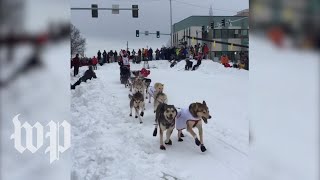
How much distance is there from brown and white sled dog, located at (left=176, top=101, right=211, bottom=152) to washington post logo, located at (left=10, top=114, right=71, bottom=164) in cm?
369

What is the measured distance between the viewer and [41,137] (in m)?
1.68

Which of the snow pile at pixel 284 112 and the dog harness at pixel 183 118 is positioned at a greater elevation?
the snow pile at pixel 284 112

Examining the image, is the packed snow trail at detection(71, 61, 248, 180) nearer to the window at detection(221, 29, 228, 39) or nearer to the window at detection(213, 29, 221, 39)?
the window at detection(221, 29, 228, 39)

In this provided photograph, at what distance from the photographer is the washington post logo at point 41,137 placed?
1443 mm

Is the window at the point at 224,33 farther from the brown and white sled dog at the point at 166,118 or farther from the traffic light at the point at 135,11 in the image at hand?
the brown and white sled dog at the point at 166,118

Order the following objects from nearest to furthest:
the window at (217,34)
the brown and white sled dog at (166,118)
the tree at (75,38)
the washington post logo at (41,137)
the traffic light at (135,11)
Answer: the washington post logo at (41,137) < the tree at (75,38) < the brown and white sled dog at (166,118) < the traffic light at (135,11) < the window at (217,34)

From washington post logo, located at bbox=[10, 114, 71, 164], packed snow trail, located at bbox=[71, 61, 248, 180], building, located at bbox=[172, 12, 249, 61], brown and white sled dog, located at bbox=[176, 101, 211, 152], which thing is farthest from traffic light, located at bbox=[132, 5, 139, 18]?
washington post logo, located at bbox=[10, 114, 71, 164]

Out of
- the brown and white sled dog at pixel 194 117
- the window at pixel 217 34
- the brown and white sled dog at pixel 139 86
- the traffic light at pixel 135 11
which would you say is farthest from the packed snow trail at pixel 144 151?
the window at pixel 217 34

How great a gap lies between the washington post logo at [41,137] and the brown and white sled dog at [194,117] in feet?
12.1

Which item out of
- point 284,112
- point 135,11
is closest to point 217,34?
point 135,11

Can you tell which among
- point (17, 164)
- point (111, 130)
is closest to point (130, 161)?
point (111, 130)

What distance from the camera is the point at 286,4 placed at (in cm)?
88

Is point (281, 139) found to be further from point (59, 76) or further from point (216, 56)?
point (216, 56)

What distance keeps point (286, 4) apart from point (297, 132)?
1.46 feet
